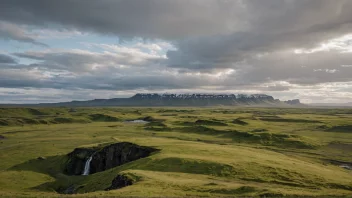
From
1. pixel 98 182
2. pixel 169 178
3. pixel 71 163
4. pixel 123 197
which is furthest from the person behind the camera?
pixel 71 163

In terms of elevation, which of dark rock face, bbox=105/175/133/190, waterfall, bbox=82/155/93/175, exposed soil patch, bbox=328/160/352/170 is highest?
dark rock face, bbox=105/175/133/190

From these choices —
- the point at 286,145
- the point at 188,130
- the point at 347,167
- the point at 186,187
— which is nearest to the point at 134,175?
the point at 186,187

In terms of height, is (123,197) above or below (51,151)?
above

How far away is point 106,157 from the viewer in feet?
→ 304

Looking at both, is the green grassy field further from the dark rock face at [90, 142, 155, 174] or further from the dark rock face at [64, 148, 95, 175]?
the dark rock face at [90, 142, 155, 174]

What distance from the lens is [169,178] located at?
54.9 meters

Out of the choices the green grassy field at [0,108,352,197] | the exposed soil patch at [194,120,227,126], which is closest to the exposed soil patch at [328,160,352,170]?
the green grassy field at [0,108,352,197]

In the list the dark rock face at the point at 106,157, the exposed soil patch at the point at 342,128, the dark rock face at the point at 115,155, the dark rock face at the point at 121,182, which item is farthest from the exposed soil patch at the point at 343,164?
the exposed soil patch at the point at 342,128

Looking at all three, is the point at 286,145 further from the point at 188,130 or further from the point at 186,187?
the point at 186,187

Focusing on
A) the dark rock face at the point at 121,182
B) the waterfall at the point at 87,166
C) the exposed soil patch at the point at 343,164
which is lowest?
the waterfall at the point at 87,166

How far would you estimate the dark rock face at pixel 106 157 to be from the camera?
8975 cm

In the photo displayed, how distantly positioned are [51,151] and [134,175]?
67.5 meters

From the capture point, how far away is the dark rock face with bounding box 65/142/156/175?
294ft

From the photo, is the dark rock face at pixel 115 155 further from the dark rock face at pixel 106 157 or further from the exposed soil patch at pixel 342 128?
the exposed soil patch at pixel 342 128
